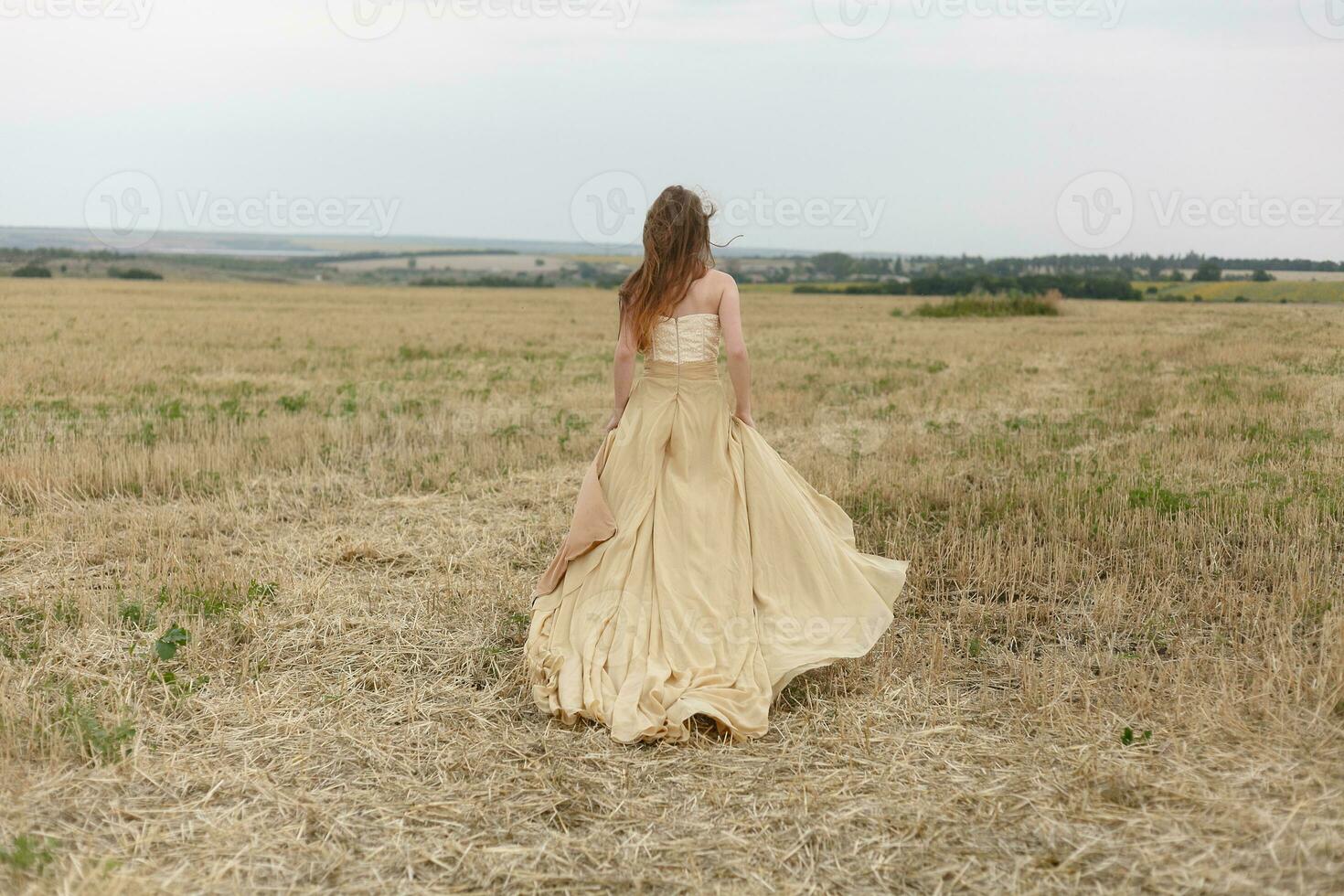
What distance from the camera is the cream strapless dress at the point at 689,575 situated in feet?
16.6

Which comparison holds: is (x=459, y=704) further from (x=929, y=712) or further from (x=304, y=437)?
(x=304, y=437)

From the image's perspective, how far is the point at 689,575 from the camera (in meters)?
5.32

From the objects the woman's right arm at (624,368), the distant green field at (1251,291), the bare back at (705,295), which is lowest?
the woman's right arm at (624,368)

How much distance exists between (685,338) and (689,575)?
125 centimetres

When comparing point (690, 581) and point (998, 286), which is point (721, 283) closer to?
point (690, 581)

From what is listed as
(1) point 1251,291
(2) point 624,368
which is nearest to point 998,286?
(1) point 1251,291

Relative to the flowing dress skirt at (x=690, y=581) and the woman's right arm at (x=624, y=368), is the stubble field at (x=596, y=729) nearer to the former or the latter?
the flowing dress skirt at (x=690, y=581)

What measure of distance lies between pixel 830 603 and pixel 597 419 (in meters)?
8.44

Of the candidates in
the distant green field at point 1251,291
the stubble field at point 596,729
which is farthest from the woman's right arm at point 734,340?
the distant green field at point 1251,291

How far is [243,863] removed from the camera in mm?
3723

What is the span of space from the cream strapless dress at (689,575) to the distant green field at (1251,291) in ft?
76.5

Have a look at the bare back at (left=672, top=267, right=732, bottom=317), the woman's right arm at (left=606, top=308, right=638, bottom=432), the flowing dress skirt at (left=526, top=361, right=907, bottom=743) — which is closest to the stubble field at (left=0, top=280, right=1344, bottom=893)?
the flowing dress skirt at (left=526, top=361, right=907, bottom=743)

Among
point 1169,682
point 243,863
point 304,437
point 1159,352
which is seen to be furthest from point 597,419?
point 1159,352

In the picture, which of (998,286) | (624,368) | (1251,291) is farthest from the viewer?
(998,286)
